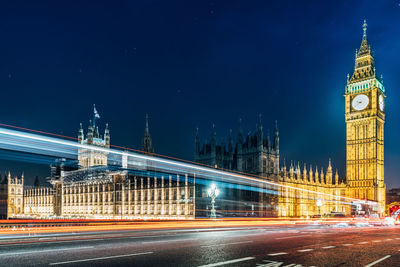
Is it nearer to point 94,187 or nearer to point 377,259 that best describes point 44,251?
point 377,259

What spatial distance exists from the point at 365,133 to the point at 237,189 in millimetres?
41056

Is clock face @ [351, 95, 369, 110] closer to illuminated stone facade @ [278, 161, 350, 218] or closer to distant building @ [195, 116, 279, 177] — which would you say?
illuminated stone facade @ [278, 161, 350, 218]

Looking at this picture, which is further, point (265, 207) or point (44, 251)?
point (265, 207)

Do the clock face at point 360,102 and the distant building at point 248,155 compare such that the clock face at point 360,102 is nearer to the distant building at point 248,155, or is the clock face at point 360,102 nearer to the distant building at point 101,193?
the distant building at point 248,155

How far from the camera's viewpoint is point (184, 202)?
196 ft

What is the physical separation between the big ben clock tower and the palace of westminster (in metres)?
0.22

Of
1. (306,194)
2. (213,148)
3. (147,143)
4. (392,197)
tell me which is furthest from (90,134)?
(392,197)

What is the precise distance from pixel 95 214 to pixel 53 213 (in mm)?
22105

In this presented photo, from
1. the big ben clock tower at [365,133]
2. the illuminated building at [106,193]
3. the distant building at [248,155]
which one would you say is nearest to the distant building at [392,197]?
the big ben clock tower at [365,133]

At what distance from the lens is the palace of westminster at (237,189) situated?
64.2 metres

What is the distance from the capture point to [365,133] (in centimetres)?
8912

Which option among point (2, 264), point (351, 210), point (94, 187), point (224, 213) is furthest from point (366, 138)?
point (2, 264)

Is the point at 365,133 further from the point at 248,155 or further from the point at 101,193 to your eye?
the point at 101,193

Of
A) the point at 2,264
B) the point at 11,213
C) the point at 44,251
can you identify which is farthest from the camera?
the point at 11,213
